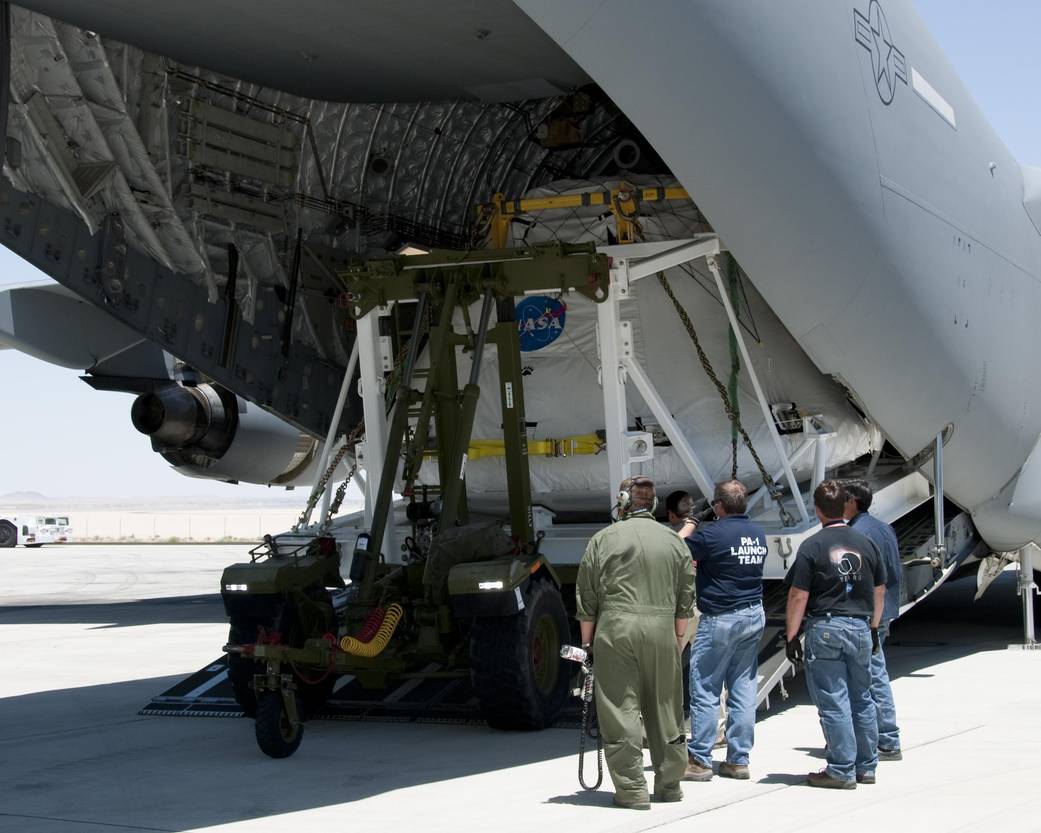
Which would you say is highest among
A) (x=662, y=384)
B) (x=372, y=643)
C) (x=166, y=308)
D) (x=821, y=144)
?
(x=821, y=144)

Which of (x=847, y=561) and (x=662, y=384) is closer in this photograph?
(x=847, y=561)

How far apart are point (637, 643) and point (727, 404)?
12.1 feet

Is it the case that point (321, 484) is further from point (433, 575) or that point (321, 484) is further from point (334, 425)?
point (433, 575)

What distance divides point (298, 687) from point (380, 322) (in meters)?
2.80

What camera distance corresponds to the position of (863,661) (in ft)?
20.4

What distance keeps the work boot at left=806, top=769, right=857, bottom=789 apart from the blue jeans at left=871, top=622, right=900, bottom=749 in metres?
0.78

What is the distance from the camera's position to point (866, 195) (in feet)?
26.5

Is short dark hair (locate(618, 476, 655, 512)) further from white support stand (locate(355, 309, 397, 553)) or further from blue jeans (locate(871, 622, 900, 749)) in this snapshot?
white support stand (locate(355, 309, 397, 553))

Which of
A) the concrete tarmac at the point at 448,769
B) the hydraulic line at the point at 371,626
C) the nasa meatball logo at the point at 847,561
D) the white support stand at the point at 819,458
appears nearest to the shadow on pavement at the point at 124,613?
the concrete tarmac at the point at 448,769

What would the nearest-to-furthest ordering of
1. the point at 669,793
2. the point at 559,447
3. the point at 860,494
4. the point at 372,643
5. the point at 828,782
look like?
the point at 669,793 → the point at 828,782 → the point at 860,494 → the point at 372,643 → the point at 559,447

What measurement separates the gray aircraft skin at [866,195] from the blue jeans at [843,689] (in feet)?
8.13

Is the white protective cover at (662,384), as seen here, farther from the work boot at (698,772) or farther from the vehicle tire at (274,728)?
the work boot at (698,772)

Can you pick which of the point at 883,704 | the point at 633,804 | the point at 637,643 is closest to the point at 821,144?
→ the point at 883,704

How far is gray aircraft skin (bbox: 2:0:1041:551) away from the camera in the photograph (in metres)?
7.21
